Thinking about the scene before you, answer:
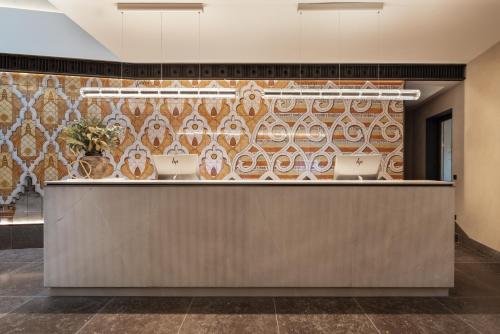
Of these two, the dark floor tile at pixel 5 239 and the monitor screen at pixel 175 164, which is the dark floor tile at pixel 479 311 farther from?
the dark floor tile at pixel 5 239

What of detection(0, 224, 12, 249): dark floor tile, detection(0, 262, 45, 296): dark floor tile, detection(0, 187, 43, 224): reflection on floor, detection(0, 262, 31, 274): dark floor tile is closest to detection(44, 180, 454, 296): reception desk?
detection(0, 262, 45, 296): dark floor tile

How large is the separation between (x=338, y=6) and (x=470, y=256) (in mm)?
3854

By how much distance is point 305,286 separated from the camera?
278 centimetres

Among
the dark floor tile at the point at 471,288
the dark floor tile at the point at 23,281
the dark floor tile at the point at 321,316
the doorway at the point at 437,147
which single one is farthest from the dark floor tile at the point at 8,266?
the doorway at the point at 437,147

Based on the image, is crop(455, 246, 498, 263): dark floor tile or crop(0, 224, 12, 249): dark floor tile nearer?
crop(455, 246, 498, 263): dark floor tile

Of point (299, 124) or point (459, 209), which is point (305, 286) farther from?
point (459, 209)

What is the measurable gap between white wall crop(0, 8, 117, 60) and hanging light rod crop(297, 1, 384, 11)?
3.39 metres

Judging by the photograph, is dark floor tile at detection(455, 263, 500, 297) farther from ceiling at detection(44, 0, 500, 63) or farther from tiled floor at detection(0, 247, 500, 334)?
ceiling at detection(44, 0, 500, 63)

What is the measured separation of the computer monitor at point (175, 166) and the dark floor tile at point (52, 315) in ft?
4.46

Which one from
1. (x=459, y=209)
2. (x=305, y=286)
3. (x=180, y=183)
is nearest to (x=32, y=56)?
(x=180, y=183)

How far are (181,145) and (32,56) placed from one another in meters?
2.71

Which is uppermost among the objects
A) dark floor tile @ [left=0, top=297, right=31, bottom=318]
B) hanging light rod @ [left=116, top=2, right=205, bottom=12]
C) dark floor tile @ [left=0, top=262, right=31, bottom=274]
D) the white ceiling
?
the white ceiling

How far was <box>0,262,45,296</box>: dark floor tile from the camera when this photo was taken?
9.77 feet

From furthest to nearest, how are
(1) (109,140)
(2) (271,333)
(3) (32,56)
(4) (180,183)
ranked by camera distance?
1. (3) (32,56)
2. (1) (109,140)
3. (4) (180,183)
4. (2) (271,333)
